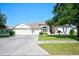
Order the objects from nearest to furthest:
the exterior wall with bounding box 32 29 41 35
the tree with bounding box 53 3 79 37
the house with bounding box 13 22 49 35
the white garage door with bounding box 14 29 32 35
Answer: the exterior wall with bounding box 32 29 41 35 < the house with bounding box 13 22 49 35 < the white garage door with bounding box 14 29 32 35 < the tree with bounding box 53 3 79 37

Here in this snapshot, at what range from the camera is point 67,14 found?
13.3 meters

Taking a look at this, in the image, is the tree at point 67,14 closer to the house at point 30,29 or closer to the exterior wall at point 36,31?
the house at point 30,29

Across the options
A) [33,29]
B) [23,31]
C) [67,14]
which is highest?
[67,14]

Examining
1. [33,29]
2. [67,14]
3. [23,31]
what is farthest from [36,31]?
[67,14]

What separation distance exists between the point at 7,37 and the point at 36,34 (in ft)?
6.78

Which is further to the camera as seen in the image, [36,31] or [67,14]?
[67,14]

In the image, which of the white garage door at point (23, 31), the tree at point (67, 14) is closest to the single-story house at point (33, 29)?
the white garage door at point (23, 31)

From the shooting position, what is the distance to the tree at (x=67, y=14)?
1224cm

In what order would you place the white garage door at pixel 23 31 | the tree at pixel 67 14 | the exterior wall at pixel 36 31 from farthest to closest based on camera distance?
the tree at pixel 67 14, the white garage door at pixel 23 31, the exterior wall at pixel 36 31

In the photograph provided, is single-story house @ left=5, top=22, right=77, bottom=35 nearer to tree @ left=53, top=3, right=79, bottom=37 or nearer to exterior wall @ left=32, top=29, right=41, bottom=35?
exterior wall @ left=32, top=29, right=41, bottom=35

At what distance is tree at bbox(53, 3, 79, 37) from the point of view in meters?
12.2

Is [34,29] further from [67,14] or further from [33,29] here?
[67,14]

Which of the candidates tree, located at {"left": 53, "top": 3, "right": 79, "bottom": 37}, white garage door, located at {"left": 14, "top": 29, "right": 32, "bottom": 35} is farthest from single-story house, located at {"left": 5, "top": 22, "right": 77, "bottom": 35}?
tree, located at {"left": 53, "top": 3, "right": 79, "bottom": 37}

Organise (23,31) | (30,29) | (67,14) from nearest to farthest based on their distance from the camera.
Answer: (30,29), (23,31), (67,14)
